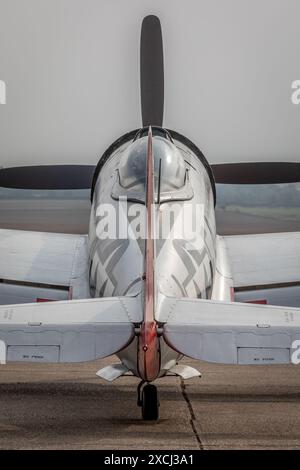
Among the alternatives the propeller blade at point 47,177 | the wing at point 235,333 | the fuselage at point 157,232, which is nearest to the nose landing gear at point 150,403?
the fuselage at point 157,232

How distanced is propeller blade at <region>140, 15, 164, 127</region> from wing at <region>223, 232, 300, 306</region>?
4620mm

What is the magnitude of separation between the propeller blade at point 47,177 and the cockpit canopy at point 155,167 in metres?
5.34

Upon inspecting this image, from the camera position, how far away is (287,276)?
1382 centimetres

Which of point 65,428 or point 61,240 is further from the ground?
point 61,240

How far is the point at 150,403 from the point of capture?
9648 mm

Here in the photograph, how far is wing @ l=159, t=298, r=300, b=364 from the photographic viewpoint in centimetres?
830

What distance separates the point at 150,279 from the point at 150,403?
4.79 ft

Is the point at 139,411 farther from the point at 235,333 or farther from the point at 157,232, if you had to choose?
the point at 235,333

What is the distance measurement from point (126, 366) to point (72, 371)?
494cm

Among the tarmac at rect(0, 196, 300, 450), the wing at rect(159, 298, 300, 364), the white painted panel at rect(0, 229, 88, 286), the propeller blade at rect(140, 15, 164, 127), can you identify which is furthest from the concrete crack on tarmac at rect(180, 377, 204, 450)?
the propeller blade at rect(140, 15, 164, 127)

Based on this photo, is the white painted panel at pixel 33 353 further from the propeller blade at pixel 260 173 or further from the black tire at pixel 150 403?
the propeller blade at pixel 260 173

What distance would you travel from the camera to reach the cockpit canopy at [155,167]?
11570 millimetres
